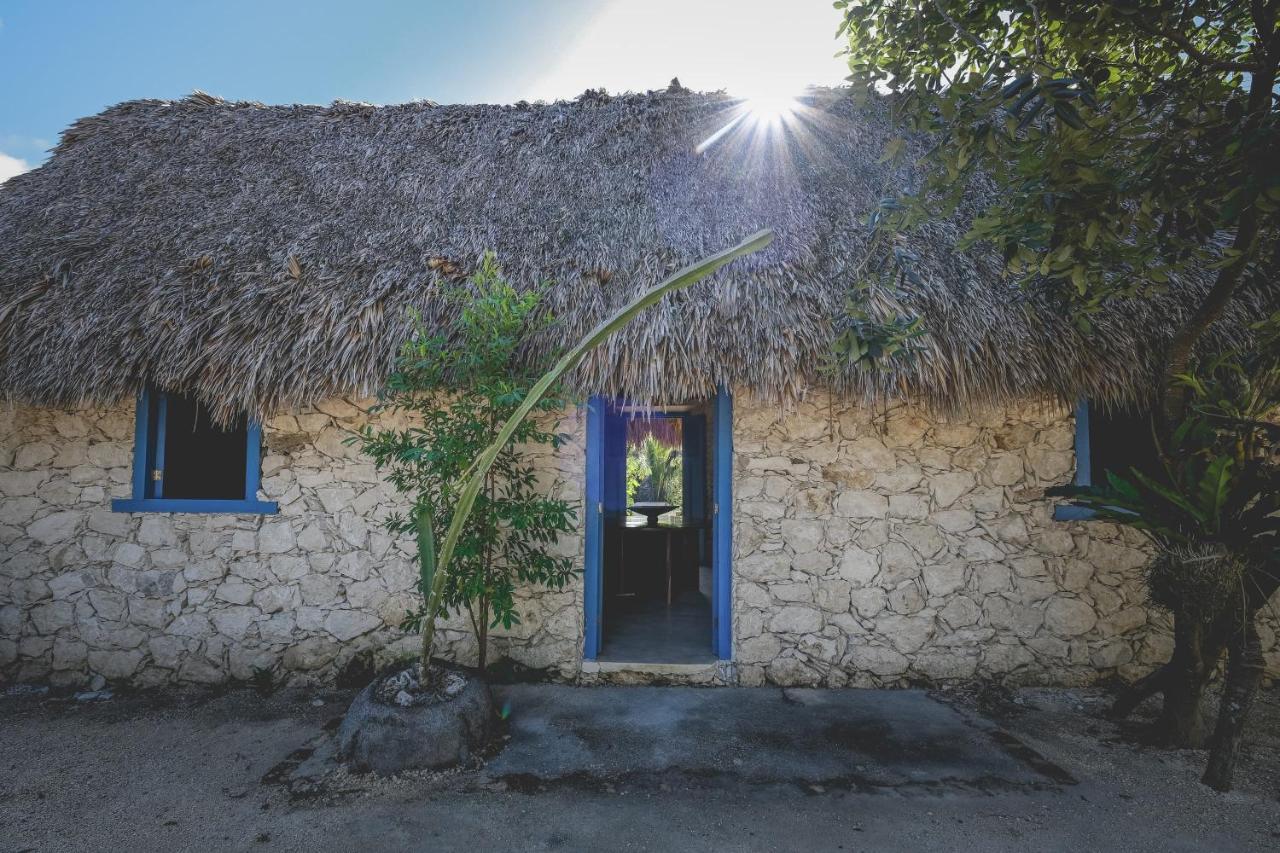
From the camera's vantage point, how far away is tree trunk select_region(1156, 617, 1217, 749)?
2.72 meters

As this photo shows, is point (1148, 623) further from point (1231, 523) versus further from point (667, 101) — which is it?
point (667, 101)

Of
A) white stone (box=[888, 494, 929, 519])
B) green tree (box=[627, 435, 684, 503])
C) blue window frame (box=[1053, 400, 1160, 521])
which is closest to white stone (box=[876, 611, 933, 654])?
white stone (box=[888, 494, 929, 519])

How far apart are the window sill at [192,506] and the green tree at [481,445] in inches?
32.3

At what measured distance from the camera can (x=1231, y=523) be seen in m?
2.50

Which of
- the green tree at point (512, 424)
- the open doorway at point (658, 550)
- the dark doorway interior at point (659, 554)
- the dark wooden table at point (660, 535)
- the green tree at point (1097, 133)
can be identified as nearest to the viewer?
the green tree at point (512, 424)

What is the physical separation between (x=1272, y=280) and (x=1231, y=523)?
1146mm

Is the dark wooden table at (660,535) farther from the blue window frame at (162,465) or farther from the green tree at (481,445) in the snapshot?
the blue window frame at (162,465)

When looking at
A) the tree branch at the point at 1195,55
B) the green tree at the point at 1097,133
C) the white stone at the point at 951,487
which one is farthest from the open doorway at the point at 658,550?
the tree branch at the point at 1195,55

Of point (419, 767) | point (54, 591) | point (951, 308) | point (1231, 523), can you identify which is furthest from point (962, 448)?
point (54, 591)

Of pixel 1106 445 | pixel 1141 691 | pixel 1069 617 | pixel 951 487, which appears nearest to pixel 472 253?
pixel 951 487

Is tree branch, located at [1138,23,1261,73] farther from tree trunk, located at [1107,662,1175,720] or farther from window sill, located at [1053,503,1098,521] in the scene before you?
tree trunk, located at [1107,662,1175,720]

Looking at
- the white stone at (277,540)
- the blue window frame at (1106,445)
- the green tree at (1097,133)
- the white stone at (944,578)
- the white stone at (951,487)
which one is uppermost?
the green tree at (1097,133)

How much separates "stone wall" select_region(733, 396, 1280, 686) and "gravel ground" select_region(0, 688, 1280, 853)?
Answer: 680mm

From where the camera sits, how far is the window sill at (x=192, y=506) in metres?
3.70
